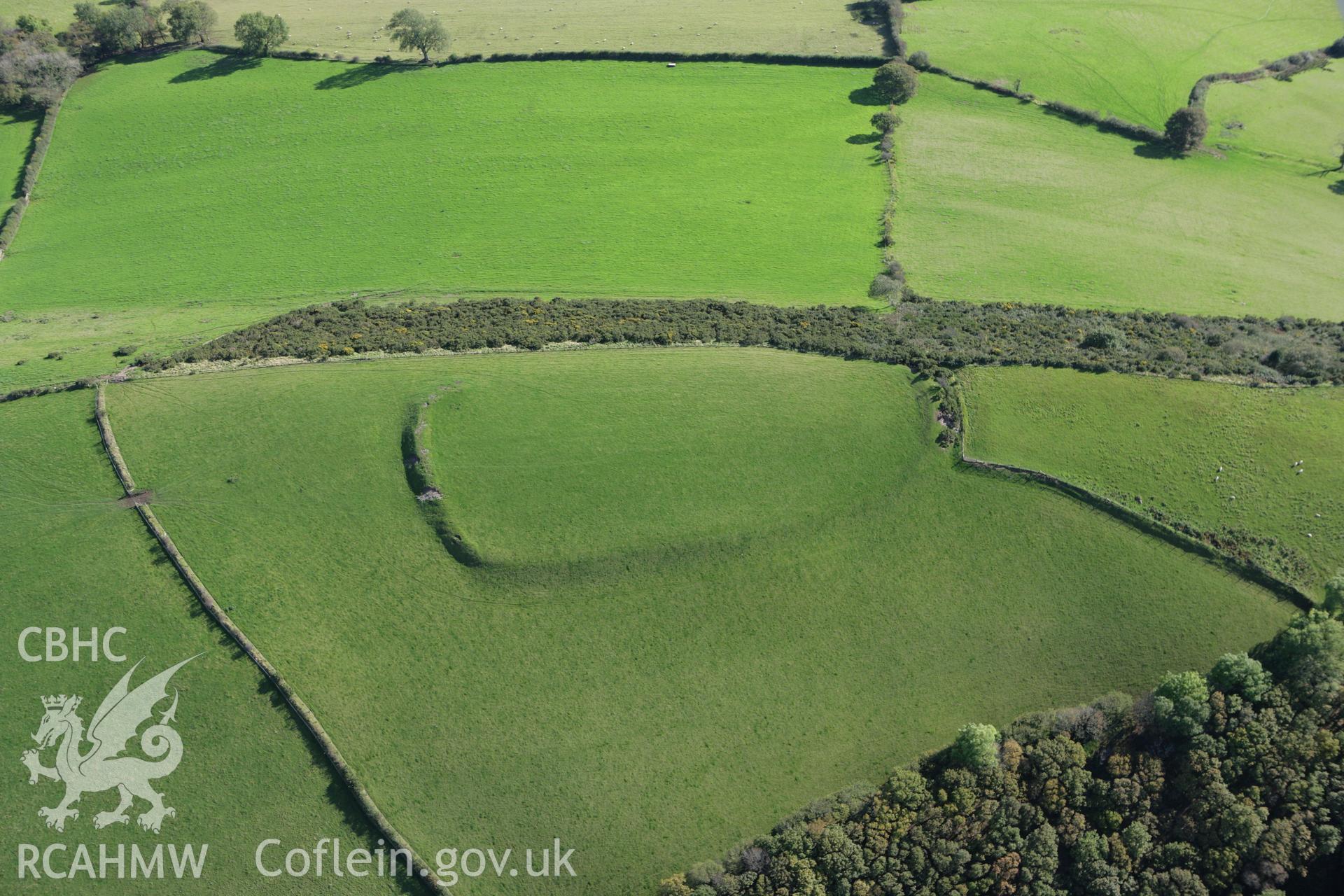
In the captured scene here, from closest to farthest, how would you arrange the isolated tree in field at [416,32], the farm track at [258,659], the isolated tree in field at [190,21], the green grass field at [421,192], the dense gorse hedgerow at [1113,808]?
the dense gorse hedgerow at [1113,808] → the farm track at [258,659] → the green grass field at [421,192] → the isolated tree in field at [416,32] → the isolated tree in field at [190,21]

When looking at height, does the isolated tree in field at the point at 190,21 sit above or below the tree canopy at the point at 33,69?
above

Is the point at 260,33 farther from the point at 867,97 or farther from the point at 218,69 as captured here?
the point at 867,97

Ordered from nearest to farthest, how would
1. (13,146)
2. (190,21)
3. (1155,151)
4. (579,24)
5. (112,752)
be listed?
(112,752) < (13,146) < (1155,151) < (190,21) < (579,24)

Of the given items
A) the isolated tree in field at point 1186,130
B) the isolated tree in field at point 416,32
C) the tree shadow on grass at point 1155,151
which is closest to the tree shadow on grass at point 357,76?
the isolated tree in field at point 416,32

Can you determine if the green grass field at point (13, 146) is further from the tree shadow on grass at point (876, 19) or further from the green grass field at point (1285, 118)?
the green grass field at point (1285, 118)

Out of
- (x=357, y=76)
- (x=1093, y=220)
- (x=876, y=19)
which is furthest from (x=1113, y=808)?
(x=876, y=19)
